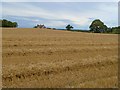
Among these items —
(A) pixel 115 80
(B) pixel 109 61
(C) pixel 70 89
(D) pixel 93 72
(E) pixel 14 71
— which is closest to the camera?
(C) pixel 70 89

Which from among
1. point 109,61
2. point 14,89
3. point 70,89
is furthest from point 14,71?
point 109,61

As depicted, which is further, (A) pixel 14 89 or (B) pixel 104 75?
(B) pixel 104 75

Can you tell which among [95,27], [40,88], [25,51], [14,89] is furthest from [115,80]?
[95,27]

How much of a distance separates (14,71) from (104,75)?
3803 millimetres

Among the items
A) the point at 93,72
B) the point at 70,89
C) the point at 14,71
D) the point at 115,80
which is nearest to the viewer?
the point at 70,89

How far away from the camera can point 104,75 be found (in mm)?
10102

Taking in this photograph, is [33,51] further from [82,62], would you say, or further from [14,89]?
[14,89]

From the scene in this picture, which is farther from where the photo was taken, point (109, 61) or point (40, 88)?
point (109, 61)

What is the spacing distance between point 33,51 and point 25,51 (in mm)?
636

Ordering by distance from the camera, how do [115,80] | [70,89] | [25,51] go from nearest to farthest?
[70,89], [115,80], [25,51]

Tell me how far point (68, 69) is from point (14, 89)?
4103 millimetres

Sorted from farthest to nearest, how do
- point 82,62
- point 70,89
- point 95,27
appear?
point 95,27, point 82,62, point 70,89

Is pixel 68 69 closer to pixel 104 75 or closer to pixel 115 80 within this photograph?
pixel 104 75

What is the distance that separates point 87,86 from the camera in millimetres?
7762
